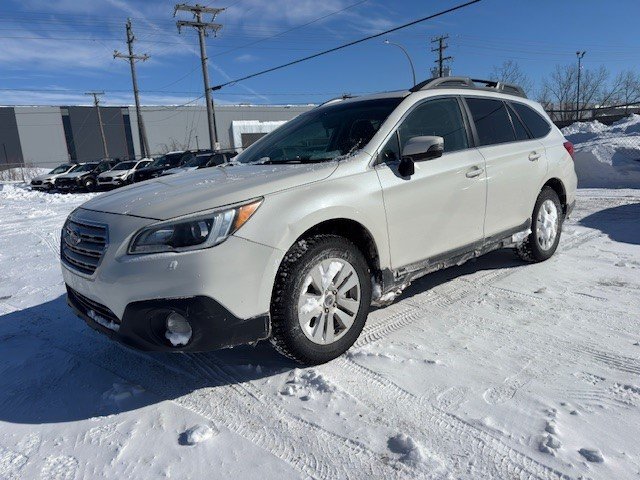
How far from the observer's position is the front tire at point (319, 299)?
2.67 meters

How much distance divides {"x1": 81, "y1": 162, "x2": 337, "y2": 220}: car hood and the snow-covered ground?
1095mm

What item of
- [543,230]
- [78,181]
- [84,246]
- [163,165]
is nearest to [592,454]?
[84,246]

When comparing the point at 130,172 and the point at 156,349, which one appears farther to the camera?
the point at 130,172

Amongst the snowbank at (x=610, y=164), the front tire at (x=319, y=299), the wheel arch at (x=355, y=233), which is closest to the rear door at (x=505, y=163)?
the wheel arch at (x=355, y=233)

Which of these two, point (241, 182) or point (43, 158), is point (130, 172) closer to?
point (241, 182)

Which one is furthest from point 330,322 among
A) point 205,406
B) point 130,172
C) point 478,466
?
point 130,172

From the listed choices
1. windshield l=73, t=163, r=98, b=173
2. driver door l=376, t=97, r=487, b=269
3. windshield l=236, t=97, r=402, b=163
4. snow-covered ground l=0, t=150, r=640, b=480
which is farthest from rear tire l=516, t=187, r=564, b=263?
windshield l=73, t=163, r=98, b=173

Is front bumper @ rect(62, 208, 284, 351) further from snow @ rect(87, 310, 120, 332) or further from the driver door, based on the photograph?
the driver door

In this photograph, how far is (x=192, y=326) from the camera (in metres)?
2.46

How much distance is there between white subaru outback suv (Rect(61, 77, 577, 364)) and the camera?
8.06 feet

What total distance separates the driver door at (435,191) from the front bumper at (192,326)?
3.99 feet

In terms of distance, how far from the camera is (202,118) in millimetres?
69250

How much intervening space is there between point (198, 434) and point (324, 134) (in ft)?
7.88

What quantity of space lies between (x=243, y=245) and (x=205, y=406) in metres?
0.95
